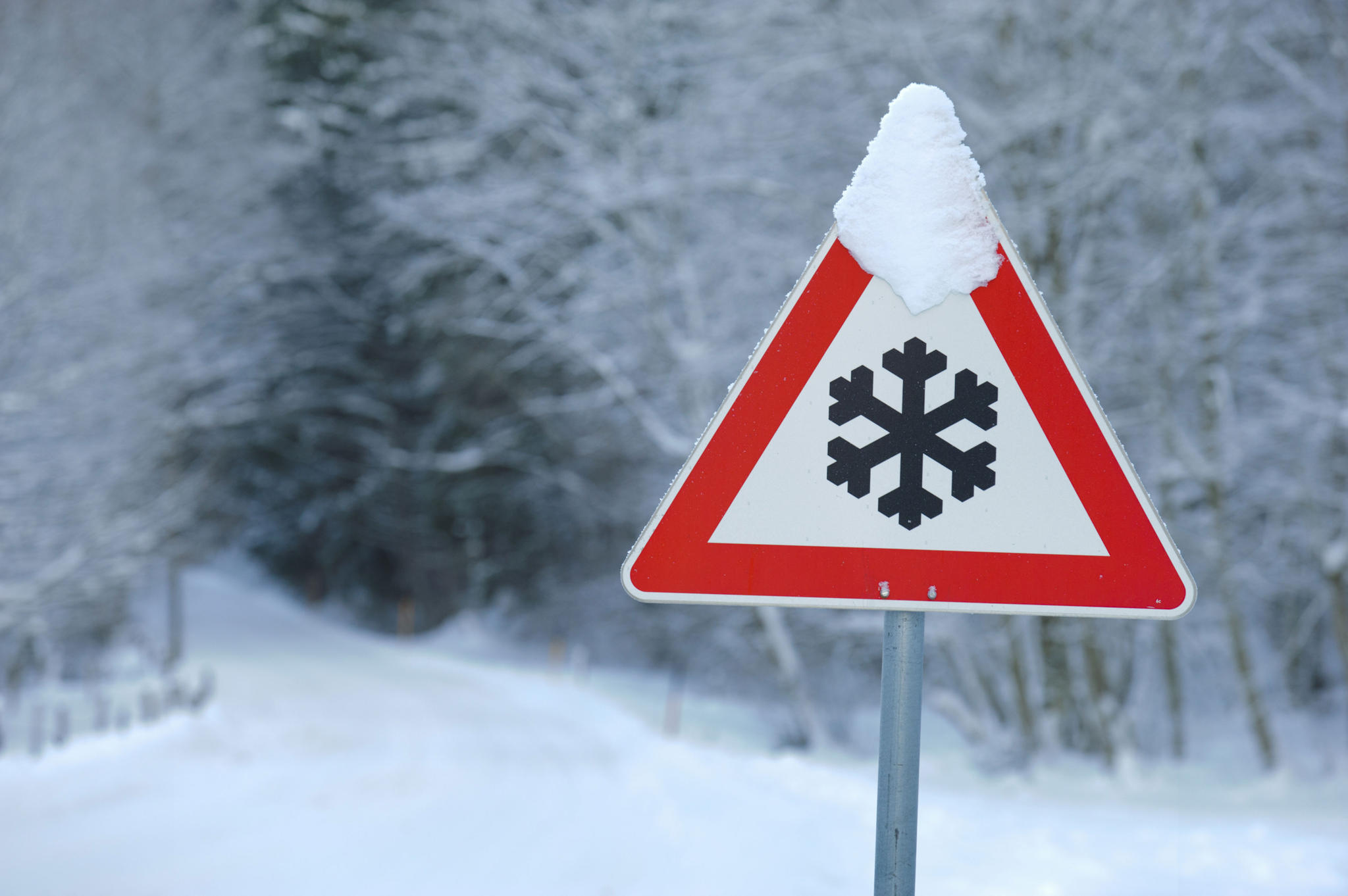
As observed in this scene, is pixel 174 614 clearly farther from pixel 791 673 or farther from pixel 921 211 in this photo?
pixel 921 211

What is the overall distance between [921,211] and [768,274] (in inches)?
372

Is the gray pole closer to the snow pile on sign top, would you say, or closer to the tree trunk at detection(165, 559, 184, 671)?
the snow pile on sign top

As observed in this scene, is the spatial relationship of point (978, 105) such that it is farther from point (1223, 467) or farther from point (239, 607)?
point (239, 607)

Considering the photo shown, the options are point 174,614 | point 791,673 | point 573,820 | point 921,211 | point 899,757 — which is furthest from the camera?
point 174,614

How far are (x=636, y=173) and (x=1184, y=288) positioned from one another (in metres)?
5.14

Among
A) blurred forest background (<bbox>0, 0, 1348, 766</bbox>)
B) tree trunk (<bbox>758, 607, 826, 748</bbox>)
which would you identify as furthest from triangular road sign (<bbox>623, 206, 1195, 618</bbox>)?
tree trunk (<bbox>758, 607, 826, 748</bbox>)

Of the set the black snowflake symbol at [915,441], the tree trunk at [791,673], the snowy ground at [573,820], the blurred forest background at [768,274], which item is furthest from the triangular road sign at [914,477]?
the tree trunk at [791,673]

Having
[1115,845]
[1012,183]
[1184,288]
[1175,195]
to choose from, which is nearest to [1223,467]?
[1184,288]

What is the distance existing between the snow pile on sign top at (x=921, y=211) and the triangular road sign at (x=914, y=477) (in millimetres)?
27

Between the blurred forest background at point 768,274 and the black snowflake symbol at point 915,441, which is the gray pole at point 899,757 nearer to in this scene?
the black snowflake symbol at point 915,441

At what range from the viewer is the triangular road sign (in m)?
1.98

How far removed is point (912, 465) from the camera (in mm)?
1990

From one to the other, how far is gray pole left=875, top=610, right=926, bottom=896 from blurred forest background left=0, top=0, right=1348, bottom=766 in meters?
7.68

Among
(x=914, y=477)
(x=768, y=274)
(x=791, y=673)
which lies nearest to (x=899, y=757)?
(x=914, y=477)
